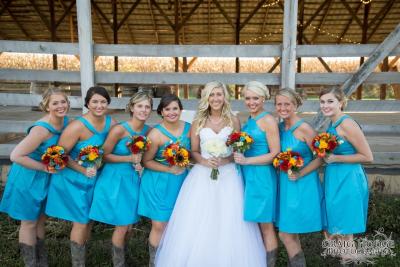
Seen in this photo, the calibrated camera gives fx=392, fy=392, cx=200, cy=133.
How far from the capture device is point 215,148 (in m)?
3.38

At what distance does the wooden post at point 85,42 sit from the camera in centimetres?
509

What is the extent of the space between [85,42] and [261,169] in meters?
3.11

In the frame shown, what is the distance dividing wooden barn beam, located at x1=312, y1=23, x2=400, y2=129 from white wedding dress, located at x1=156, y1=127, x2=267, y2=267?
2025 millimetres

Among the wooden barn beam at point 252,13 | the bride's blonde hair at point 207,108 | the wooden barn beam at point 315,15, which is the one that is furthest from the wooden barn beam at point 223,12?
the bride's blonde hair at point 207,108

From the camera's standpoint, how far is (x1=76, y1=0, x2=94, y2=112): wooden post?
5.09 metres

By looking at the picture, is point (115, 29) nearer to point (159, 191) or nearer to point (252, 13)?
point (252, 13)

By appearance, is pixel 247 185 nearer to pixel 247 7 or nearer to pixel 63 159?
pixel 63 159

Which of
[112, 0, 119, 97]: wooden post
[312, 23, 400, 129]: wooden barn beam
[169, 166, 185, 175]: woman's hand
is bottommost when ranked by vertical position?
[169, 166, 185, 175]: woman's hand

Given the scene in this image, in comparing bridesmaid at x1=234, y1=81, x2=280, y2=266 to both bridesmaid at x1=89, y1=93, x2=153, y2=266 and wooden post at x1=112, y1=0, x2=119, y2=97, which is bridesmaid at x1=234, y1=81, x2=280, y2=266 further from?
wooden post at x1=112, y1=0, x2=119, y2=97

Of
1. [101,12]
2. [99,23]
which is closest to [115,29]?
[101,12]

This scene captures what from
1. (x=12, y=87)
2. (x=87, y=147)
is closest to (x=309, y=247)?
(x=87, y=147)

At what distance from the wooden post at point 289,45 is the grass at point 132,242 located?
2.02 metres

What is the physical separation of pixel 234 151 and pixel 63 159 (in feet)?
4.77

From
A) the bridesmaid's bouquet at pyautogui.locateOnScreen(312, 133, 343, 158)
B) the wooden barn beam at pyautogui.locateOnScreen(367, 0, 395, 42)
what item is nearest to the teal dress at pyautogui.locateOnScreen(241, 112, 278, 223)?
the bridesmaid's bouquet at pyautogui.locateOnScreen(312, 133, 343, 158)
